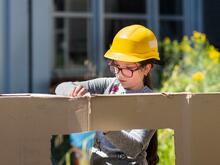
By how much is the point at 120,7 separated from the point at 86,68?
0.72 m

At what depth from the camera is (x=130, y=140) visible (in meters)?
1.99

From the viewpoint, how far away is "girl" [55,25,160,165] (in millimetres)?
2039

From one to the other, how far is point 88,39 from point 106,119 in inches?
150

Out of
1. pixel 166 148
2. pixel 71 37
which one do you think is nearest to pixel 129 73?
pixel 166 148

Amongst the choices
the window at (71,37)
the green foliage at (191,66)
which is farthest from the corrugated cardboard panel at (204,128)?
the window at (71,37)

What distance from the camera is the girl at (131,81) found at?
6.69 feet

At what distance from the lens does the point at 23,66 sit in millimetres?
5000

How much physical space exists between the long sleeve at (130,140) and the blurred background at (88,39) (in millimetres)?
2304

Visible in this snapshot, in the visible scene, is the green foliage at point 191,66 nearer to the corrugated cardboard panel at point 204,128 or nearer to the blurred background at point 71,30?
the blurred background at point 71,30

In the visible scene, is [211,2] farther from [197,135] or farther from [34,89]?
[197,135]

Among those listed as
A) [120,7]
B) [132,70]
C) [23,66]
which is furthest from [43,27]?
[132,70]

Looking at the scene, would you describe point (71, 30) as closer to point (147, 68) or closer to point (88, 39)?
point (88, 39)

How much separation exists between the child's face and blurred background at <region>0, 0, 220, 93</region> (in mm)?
2825

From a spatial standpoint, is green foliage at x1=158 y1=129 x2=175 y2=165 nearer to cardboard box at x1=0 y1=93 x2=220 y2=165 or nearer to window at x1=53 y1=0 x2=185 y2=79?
cardboard box at x1=0 y1=93 x2=220 y2=165
